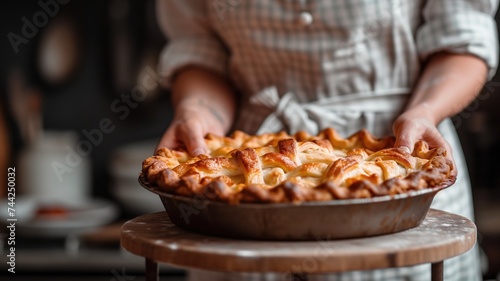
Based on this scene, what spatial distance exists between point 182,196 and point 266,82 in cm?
63

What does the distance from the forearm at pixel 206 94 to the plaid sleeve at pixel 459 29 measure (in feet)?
1.31

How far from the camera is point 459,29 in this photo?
1.37 metres

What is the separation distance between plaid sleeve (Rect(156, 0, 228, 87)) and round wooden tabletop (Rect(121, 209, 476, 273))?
69 centimetres

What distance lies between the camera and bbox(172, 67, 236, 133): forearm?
1.44 m

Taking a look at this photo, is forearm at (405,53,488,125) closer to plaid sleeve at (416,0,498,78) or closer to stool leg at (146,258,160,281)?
plaid sleeve at (416,0,498,78)

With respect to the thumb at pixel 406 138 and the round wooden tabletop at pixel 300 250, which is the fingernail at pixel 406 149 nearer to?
the thumb at pixel 406 138

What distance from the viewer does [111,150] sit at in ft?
9.53

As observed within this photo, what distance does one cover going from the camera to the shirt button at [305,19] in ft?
4.57

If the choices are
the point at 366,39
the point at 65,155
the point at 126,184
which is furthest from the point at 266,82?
the point at 65,155

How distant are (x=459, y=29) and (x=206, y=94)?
50 cm

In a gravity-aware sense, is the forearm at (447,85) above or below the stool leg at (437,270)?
above

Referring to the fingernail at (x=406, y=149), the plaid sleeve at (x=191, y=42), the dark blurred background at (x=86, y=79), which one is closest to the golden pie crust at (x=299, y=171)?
the fingernail at (x=406, y=149)

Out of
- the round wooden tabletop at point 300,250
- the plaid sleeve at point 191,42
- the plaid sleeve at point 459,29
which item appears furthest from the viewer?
the plaid sleeve at point 191,42

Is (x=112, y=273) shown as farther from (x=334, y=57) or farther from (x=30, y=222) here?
(x=334, y=57)
